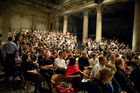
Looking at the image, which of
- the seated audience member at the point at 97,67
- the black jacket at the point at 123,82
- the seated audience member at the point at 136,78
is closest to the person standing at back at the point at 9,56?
the seated audience member at the point at 97,67

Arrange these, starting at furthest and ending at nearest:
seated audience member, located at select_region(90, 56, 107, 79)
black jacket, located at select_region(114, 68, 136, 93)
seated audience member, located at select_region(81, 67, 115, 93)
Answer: seated audience member, located at select_region(90, 56, 107, 79), black jacket, located at select_region(114, 68, 136, 93), seated audience member, located at select_region(81, 67, 115, 93)

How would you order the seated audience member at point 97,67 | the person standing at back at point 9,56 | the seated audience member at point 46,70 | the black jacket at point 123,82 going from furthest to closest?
the person standing at back at point 9,56 → the seated audience member at point 46,70 → the seated audience member at point 97,67 → the black jacket at point 123,82

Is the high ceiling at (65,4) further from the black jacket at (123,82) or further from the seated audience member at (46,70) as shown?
the black jacket at (123,82)

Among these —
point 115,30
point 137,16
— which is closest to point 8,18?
point 137,16

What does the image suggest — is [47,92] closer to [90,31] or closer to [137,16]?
[137,16]

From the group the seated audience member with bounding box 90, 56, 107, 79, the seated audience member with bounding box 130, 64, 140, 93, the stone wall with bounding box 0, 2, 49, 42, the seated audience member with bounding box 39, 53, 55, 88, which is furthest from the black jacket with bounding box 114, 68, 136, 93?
the stone wall with bounding box 0, 2, 49, 42

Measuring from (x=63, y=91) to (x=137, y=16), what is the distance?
13.7 m

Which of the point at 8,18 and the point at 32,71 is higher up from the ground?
the point at 8,18

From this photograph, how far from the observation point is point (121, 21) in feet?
74.5

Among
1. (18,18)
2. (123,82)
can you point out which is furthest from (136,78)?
(18,18)

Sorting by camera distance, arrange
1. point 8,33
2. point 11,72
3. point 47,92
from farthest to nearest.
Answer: point 8,33 < point 11,72 < point 47,92

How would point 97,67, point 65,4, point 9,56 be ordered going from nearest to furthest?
point 97,67, point 9,56, point 65,4

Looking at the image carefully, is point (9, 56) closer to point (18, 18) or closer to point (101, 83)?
point (101, 83)

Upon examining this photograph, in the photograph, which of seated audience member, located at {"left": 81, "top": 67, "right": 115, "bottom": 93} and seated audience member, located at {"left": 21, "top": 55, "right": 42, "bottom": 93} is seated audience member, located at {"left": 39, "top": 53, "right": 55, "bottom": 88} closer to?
seated audience member, located at {"left": 21, "top": 55, "right": 42, "bottom": 93}
